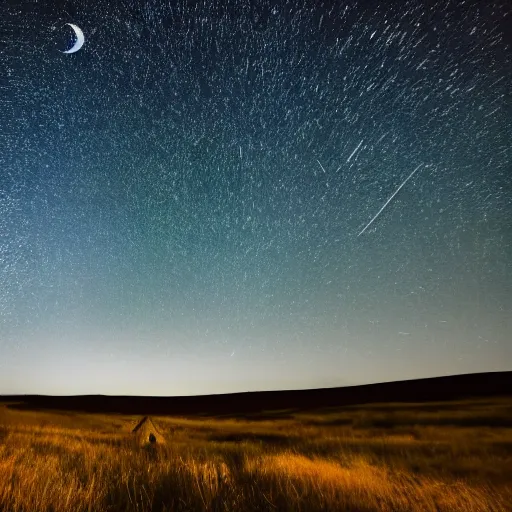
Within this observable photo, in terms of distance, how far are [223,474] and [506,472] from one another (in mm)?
7289

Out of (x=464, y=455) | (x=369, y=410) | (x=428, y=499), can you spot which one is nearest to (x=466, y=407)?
(x=369, y=410)

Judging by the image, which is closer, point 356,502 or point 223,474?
point 356,502

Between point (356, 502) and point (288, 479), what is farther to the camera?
point (288, 479)

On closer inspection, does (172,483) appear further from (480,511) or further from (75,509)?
(480,511)

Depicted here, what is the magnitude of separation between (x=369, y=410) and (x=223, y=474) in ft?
93.1

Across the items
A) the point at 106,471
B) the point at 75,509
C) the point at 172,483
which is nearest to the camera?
the point at 75,509

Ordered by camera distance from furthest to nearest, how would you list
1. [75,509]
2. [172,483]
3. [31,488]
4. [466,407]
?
[466,407] → [172,483] → [31,488] → [75,509]

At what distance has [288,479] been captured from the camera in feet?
17.1

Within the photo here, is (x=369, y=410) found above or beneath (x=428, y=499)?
above

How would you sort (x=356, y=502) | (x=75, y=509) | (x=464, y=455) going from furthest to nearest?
1. (x=464, y=455)
2. (x=356, y=502)
3. (x=75, y=509)

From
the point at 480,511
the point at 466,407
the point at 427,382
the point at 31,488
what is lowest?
the point at 480,511

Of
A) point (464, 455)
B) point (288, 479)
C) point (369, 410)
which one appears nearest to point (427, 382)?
point (369, 410)

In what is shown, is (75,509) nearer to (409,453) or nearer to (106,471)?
(106,471)

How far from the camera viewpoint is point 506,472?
9.21 meters
